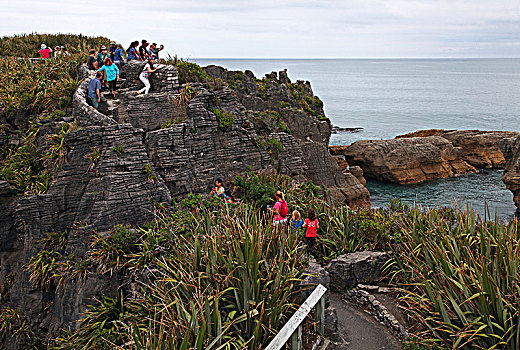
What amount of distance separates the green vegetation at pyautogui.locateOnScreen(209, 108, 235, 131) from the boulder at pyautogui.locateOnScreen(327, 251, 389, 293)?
721 centimetres

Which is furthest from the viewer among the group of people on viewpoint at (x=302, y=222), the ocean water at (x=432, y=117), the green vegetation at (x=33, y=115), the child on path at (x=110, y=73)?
the ocean water at (x=432, y=117)

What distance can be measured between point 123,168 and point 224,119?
4196 mm

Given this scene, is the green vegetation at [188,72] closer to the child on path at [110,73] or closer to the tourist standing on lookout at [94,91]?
the child on path at [110,73]

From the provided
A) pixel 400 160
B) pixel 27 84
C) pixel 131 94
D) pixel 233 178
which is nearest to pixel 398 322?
pixel 233 178

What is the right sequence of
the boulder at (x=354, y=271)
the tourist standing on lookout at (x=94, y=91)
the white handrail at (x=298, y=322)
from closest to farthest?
the white handrail at (x=298, y=322), the boulder at (x=354, y=271), the tourist standing on lookout at (x=94, y=91)

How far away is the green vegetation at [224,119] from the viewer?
592 inches

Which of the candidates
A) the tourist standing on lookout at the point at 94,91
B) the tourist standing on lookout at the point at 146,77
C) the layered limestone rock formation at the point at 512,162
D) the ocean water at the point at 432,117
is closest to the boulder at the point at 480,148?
the ocean water at the point at 432,117

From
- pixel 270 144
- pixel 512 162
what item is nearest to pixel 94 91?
pixel 270 144

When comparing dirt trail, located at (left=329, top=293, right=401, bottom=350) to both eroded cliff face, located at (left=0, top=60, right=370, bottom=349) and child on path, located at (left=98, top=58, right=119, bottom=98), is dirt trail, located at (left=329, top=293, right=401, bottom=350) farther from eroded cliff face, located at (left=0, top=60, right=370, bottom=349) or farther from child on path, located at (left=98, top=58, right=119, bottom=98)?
child on path, located at (left=98, top=58, right=119, bottom=98)

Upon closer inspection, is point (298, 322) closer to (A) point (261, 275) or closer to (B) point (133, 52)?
(A) point (261, 275)

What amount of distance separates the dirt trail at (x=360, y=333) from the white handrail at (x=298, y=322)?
806 mm

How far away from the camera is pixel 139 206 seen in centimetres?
1250

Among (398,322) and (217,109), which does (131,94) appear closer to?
(217,109)

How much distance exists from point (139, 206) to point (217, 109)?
4.66 meters
